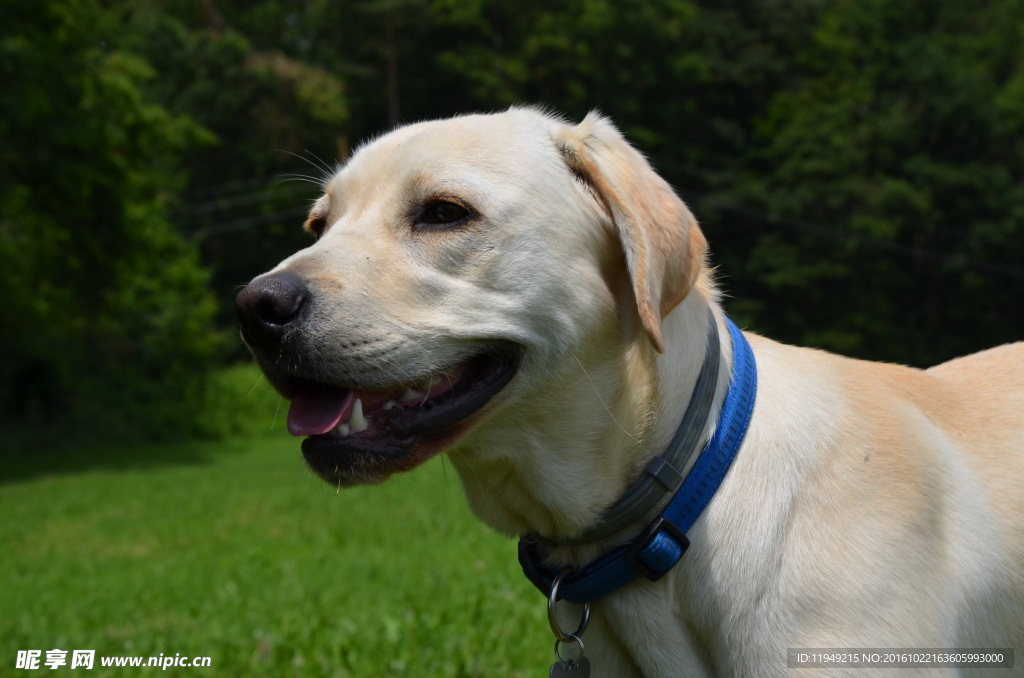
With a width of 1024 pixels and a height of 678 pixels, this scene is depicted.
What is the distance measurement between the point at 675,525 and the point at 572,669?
1.73ft

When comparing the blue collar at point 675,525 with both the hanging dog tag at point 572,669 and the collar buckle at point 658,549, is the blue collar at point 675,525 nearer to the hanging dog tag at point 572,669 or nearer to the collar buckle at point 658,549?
the collar buckle at point 658,549

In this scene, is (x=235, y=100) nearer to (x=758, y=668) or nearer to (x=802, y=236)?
(x=802, y=236)

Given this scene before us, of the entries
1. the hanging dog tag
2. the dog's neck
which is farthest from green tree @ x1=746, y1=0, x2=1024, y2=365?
the hanging dog tag

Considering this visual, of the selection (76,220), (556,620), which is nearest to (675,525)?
(556,620)

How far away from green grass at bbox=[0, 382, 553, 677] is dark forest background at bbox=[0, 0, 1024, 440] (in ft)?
53.7

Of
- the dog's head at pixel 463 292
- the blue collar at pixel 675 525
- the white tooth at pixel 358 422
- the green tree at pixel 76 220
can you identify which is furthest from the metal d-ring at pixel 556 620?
the green tree at pixel 76 220

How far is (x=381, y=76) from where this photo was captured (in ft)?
147

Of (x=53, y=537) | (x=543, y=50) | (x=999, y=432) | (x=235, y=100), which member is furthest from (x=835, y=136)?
(x=999, y=432)

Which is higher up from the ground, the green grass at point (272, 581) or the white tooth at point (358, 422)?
the white tooth at point (358, 422)

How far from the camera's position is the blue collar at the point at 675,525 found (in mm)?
2518

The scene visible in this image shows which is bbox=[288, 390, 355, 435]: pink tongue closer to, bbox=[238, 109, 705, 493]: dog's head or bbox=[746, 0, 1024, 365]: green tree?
bbox=[238, 109, 705, 493]: dog's head

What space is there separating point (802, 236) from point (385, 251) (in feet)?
138

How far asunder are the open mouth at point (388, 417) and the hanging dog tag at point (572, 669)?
704 mm

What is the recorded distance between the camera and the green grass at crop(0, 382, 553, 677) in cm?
476
